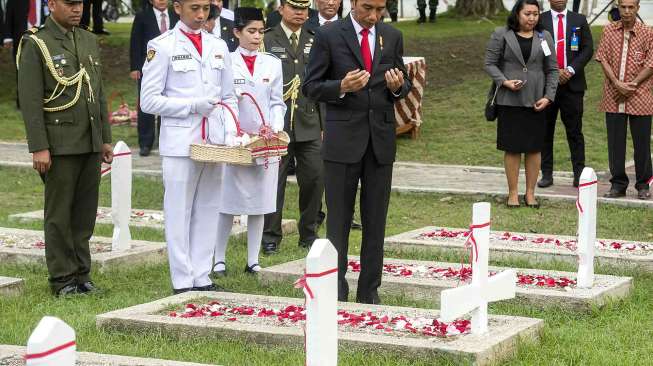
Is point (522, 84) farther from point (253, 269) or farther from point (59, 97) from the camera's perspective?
point (59, 97)

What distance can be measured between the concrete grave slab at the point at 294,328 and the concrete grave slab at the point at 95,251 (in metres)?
1.74

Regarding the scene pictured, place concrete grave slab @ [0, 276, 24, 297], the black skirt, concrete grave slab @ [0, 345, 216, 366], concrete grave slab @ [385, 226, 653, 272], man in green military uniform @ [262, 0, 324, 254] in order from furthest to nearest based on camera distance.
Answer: the black skirt
man in green military uniform @ [262, 0, 324, 254]
concrete grave slab @ [385, 226, 653, 272]
concrete grave slab @ [0, 276, 24, 297]
concrete grave slab @ [0, 345, 216, 366]

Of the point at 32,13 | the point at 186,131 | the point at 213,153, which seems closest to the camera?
the point at 213,153

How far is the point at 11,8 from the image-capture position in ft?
71.5

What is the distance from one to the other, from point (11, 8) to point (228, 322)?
15360 mm

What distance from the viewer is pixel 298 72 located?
35.8 ft

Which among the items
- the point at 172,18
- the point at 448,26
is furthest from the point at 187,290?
the point at 448,26

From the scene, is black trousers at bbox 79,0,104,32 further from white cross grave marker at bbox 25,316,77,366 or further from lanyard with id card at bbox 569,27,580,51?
white cross grave marker at bbox 25,316,77,366

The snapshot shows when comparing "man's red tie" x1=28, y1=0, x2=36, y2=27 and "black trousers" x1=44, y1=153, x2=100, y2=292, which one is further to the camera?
"man's red tie" x1=28, y1=0, x2=36, y2=27

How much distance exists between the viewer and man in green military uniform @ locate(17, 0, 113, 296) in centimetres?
873

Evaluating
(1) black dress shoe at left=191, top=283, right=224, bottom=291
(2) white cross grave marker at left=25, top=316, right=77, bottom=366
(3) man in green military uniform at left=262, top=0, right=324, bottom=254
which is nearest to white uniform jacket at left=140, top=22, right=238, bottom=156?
(1) black dress shoe at left=191, top=283, right=224, bottom=291

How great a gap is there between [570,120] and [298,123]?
14.3 ft

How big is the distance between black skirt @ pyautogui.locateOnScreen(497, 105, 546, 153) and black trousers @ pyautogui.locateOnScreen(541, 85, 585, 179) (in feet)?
2.79

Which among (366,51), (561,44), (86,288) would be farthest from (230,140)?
(561,44)
